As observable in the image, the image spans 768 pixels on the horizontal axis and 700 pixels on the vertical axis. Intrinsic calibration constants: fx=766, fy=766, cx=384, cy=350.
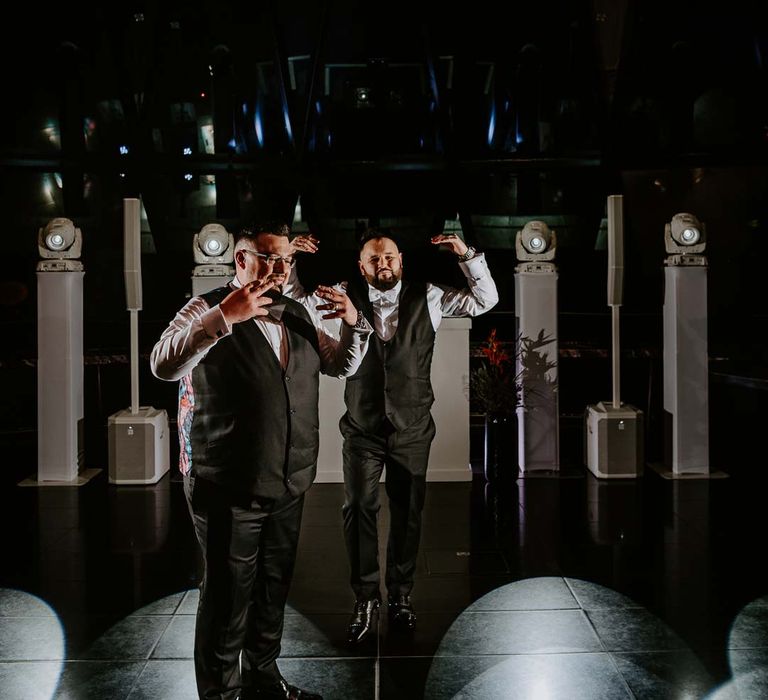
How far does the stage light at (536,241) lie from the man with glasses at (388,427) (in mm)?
3008

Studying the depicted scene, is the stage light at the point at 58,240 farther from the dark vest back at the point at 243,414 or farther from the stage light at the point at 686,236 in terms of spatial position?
the stage light at the point at 686,236

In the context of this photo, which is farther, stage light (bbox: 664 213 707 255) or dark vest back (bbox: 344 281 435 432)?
stage light (bbox: 664 213 707 255)

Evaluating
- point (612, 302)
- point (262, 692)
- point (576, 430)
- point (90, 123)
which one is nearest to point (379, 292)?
point (262, 692)

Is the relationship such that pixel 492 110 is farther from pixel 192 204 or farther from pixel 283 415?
pixel 283 415

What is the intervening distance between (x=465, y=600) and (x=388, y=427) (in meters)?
1.01

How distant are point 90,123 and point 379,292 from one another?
30.6 ft

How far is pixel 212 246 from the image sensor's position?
594 cm

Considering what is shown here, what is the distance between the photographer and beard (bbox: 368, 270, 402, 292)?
3150 millimetres

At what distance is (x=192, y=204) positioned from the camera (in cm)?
1145

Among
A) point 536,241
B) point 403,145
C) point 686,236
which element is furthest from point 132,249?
point 403,145

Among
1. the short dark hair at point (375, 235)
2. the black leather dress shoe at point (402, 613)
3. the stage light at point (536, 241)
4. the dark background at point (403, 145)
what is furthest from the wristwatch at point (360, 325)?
the dark background at point (403, 145)

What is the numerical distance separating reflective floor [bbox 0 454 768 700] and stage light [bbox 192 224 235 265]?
182 centimetres

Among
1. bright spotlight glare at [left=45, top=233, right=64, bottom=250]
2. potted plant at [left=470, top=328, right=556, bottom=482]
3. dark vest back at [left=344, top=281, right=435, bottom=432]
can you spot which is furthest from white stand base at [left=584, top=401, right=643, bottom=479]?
bright spotlight glare at [left=45, top=233, right=64, bottom=250]

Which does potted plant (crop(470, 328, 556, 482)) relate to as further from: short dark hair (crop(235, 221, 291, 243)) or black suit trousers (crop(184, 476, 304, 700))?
short dark hair (crop(235, 221, 291, 243))
